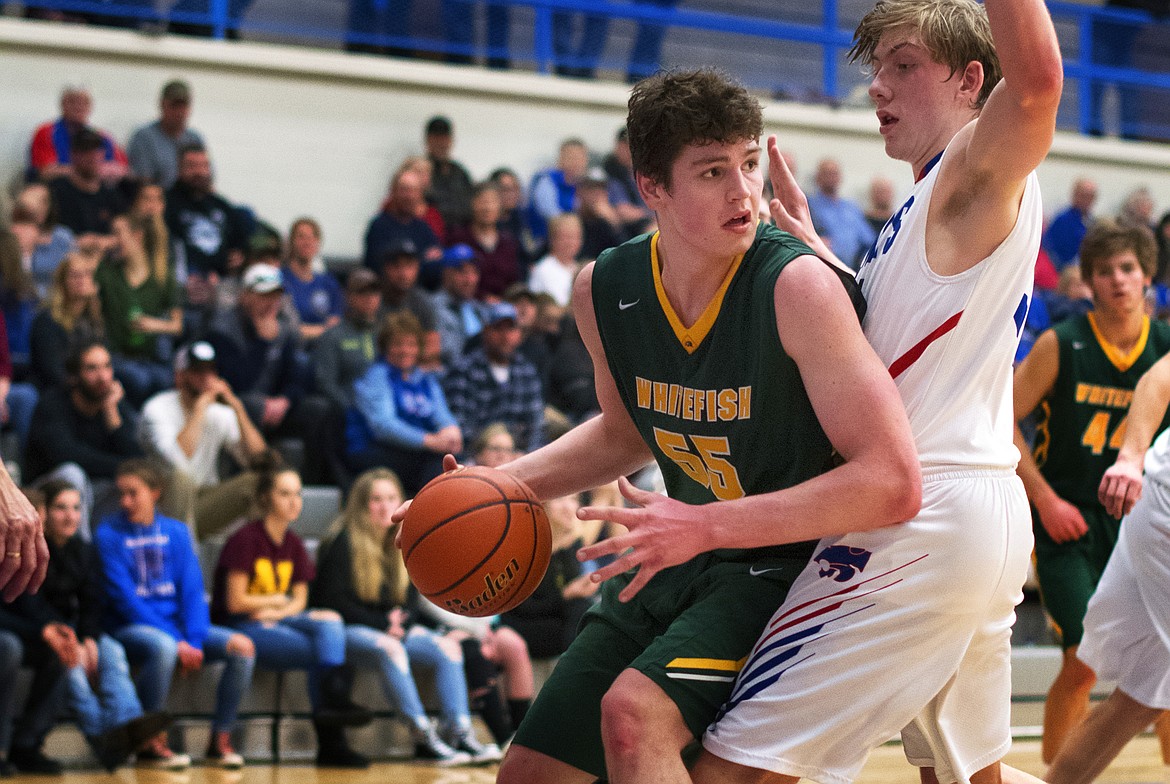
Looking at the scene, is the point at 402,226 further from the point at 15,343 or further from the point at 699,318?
the point at 699,318

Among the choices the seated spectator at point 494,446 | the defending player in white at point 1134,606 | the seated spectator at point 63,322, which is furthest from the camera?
the seated spectator at point 63,322

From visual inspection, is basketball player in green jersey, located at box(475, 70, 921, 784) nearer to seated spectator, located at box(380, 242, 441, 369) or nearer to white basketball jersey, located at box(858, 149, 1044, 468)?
white basketball jersey, located at box(858, 149, 1044, 468)

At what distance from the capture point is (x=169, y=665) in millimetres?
6660

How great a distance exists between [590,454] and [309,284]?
6794mm

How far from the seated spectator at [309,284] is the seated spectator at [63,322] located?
149 cm

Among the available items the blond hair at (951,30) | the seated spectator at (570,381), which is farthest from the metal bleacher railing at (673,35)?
the blond hair at (951,30)

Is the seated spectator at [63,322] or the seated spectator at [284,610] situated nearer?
the seated spectator at [284,610]

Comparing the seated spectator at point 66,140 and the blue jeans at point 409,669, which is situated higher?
the seated spectator at point 66,140

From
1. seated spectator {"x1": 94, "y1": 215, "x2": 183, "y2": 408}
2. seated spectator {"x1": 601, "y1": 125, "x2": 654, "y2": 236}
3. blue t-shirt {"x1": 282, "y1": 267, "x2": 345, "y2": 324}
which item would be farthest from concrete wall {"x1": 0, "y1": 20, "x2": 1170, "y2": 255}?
seated spectator {"x1": 94, "y1": 215, "x2": 183, "y2": 408}

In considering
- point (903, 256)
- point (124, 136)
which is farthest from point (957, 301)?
point (124, 136)

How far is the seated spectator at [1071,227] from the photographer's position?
14.1 metres

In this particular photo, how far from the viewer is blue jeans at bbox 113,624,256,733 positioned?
21.8 feet

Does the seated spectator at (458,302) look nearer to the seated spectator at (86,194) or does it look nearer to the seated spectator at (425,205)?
the seated spectator at (425,205)

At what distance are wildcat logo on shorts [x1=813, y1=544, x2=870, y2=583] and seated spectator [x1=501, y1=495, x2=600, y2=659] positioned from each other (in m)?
4.59
